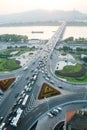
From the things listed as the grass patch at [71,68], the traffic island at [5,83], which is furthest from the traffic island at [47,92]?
the grass patch at [71,68]

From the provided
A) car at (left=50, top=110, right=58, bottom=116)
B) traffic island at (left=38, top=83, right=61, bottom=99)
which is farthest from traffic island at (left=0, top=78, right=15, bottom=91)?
car at (left=50, top=110, right=58, bottom=116)

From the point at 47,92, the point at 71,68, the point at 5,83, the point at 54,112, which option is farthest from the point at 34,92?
the point at 71,68

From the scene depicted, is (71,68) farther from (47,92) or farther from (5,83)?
(5,83)

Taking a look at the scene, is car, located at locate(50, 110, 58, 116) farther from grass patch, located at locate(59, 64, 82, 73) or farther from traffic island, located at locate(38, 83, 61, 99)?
grass patch, located at locate(59, 64, 82, 73)

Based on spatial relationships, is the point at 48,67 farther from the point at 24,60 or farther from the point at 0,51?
the point at 0,51

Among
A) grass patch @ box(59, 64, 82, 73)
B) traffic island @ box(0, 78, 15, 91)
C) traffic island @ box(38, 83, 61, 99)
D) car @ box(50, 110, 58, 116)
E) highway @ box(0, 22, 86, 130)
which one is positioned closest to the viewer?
car @ box(50, 110, 58, 116)

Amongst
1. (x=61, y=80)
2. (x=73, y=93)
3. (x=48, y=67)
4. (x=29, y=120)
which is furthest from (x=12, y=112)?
(x=48, y=67)

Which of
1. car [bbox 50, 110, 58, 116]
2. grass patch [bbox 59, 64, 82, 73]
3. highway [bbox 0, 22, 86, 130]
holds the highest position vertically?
car [bbox 50, 110, 58, 116]
